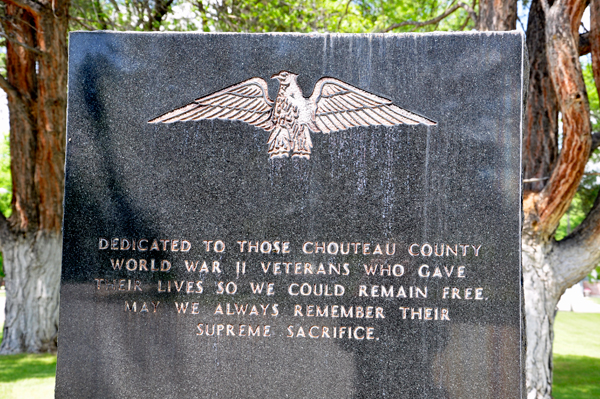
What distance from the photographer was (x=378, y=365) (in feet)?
10.7

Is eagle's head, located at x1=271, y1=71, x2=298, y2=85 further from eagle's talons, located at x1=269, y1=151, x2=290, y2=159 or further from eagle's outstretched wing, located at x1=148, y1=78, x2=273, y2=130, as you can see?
eagle's talons, located at x1=269, y1=151, x2=290, y2=159

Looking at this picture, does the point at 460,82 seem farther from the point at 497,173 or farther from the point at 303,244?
the point at 303,244

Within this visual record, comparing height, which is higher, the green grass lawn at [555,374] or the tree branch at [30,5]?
the tree branch at [30,5]

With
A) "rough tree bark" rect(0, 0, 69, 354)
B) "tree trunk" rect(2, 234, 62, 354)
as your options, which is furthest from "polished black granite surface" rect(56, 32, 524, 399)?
"tree trunk" rect(2, 234, 62, 354)

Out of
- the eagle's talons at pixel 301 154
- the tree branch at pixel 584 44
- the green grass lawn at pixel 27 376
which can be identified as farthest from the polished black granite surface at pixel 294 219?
the tree branch at pixel 584 44

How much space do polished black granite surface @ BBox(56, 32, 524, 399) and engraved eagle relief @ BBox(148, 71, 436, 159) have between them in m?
0.01

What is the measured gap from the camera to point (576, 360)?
36.5 ft

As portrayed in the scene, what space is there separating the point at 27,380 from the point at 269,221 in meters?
5.74

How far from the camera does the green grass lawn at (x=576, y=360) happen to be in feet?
26.8

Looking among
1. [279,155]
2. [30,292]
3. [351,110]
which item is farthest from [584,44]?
[30,292]

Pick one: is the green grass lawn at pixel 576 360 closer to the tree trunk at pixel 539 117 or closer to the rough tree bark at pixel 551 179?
the rough tree bark at pixel 551 179

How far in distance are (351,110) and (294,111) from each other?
13.7 inches

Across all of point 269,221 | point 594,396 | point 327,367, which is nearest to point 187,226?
point 269,221

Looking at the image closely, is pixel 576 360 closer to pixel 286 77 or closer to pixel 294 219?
pixel 294 219
